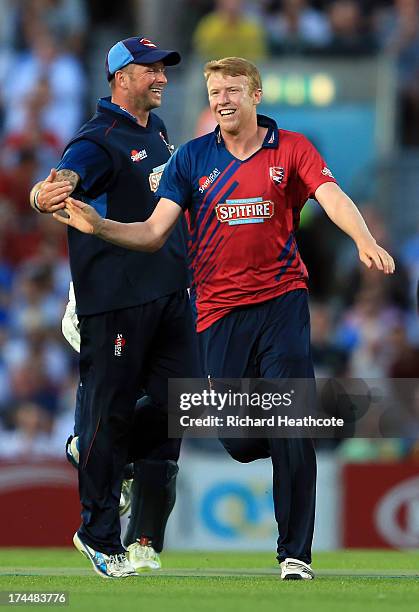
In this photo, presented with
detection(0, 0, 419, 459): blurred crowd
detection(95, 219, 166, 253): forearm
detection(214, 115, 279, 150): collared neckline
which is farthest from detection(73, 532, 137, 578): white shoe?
detection(0, 0, 419, 459): blurred crowd

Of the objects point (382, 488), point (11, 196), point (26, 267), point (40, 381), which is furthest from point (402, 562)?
point (11, 196)

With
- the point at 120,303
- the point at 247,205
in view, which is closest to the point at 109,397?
the point at 120,303

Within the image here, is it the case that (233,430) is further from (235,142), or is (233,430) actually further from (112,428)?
(235,142)

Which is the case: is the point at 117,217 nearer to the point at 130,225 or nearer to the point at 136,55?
the point at 130,225

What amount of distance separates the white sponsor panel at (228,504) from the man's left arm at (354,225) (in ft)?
18.0

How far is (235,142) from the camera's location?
7812 mm

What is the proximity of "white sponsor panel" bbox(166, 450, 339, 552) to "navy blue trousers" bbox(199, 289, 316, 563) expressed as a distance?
479cm

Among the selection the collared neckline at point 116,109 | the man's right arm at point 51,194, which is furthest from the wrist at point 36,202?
the collared neckline at point 116,109

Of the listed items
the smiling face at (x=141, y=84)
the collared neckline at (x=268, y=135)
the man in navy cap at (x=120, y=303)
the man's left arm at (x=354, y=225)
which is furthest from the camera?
the smiling face at (x=141, y=84)

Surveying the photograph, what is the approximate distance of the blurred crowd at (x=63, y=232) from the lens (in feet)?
44.7

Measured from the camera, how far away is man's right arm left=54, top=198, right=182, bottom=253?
7.37 meters

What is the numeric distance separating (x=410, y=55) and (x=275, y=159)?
897 centimetres

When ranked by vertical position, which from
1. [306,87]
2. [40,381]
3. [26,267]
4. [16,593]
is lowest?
[16,593]

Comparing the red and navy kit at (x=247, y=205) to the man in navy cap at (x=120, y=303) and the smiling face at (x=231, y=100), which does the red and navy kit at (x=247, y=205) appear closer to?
the smiling face at (x=231, y=100)
